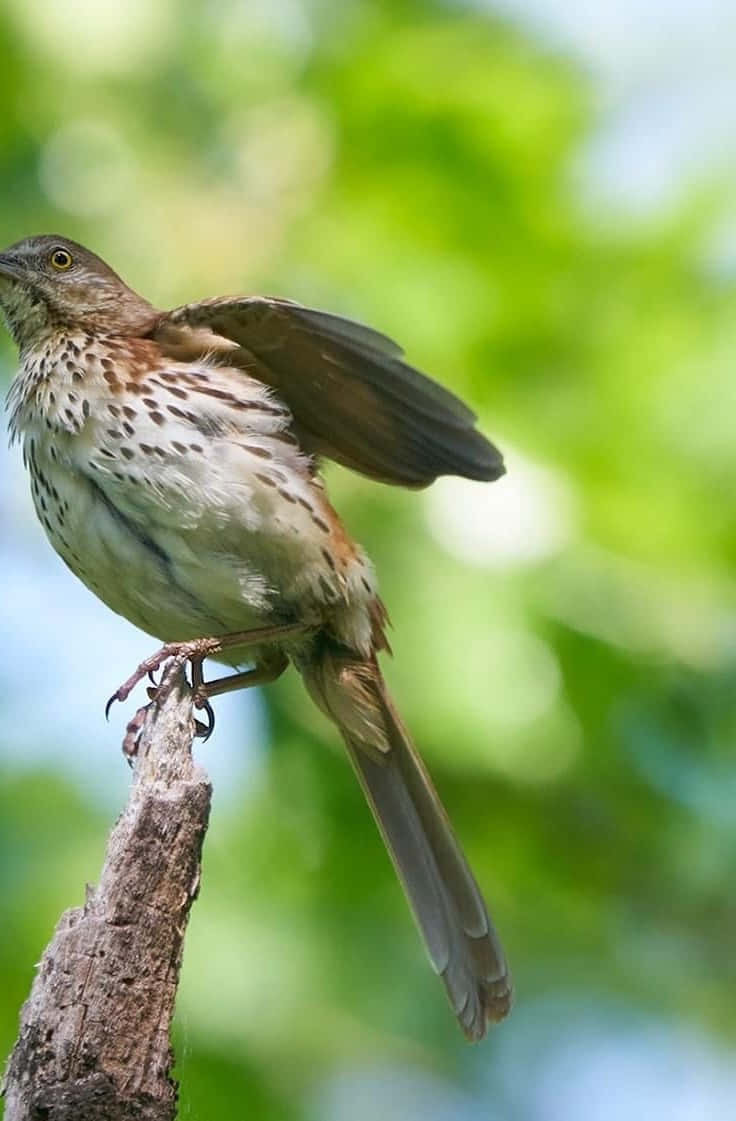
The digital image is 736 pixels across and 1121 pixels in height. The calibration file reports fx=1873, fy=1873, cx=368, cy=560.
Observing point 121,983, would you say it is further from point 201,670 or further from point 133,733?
point 201,670

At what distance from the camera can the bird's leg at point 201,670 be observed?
154 inches

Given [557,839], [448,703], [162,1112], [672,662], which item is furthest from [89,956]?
[557,839]

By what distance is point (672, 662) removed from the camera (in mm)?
4926

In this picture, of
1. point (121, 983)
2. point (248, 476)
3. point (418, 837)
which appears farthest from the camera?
point (418, 837)

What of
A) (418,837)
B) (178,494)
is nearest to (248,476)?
(178,494)

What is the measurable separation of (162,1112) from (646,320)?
286 cm

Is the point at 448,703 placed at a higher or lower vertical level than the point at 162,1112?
higher

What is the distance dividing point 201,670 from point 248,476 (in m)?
0.49

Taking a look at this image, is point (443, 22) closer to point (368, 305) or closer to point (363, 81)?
point (363, 81)

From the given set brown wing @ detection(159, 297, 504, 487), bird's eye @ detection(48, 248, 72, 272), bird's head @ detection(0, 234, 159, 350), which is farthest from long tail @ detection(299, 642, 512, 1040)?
bird's eye @ detection(48, 248, 72, 272)

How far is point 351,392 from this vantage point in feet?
15.8

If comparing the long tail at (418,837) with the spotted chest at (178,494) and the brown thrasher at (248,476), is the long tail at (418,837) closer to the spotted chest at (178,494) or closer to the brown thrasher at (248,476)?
the brown thrasher at (248,476)

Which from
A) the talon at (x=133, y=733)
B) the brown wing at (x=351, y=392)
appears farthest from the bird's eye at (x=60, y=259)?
the talon at (x=133, y=733)

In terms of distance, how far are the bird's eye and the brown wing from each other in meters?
0.45
